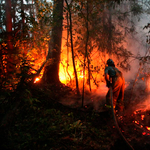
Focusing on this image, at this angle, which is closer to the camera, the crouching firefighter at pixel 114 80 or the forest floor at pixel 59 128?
the forest floor at pixel 59 128

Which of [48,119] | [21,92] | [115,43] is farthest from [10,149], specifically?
[115,43]

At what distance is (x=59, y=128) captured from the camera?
488cm

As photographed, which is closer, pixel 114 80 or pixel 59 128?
pixel 59 128

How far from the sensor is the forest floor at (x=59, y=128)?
156 inches

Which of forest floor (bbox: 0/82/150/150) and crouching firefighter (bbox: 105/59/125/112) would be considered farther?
crouching firefighter (bbox: 105/59/125/112)

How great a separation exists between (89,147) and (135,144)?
5.34ft

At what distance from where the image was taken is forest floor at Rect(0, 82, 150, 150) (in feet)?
13.0

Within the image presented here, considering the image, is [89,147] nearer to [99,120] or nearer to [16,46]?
[99,120]

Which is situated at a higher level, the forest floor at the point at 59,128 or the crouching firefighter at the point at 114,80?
the crouching firefighter at the point at 114,80

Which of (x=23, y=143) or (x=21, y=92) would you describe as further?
(x=21, y=92)

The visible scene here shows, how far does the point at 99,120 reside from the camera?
606cm

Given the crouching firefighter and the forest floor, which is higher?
the crouching firefighter

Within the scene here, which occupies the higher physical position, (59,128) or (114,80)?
(114,80)

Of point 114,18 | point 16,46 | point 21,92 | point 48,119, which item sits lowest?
point 48,119
